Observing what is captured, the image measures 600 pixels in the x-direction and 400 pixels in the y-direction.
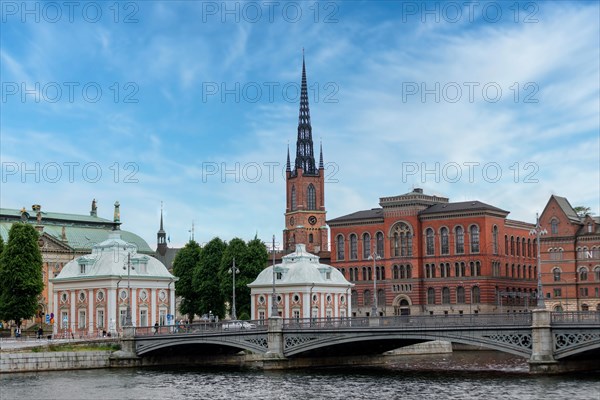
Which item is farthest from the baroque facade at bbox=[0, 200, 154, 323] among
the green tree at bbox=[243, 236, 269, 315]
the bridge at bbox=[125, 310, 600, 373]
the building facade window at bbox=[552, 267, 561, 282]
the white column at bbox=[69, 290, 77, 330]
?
the building facade window at bbox=[552, 267, 561, 282]

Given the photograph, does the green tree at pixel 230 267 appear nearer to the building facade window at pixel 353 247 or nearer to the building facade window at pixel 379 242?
the building facade window at pixel 379 242

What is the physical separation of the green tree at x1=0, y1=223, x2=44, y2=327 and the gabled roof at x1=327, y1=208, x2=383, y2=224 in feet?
205

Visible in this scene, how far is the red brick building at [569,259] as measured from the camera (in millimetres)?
142750

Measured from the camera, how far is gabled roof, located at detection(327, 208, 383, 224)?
16425 cm

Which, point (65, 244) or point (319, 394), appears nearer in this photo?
point (319, 394)

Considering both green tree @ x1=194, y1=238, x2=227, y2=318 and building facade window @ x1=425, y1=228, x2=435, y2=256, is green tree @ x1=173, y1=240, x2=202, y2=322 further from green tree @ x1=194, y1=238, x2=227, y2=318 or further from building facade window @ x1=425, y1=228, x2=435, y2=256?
building facade window @ x1=425, y1=228, x2=435, y2=256

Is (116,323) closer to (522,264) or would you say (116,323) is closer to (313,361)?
(313,361)

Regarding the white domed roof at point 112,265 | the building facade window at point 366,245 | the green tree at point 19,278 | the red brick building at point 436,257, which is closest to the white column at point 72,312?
the white domed roof at point 112,265

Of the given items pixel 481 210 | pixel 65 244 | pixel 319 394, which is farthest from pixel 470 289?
pixel 319 394

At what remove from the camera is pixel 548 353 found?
71.4 metres

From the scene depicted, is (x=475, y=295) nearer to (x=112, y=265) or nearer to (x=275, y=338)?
(x=112, y=265)

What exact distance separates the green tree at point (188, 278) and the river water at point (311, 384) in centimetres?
4466

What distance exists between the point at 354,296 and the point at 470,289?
19834 mm

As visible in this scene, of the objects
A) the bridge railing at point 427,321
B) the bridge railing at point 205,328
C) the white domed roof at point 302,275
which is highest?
the white domed roof at point 302,275
